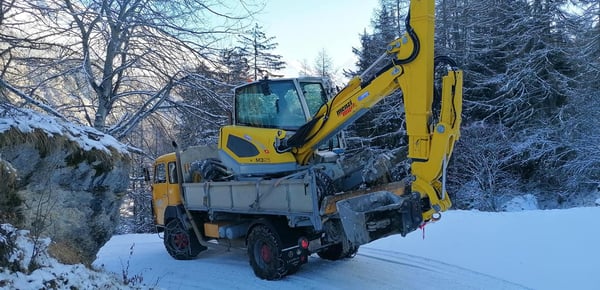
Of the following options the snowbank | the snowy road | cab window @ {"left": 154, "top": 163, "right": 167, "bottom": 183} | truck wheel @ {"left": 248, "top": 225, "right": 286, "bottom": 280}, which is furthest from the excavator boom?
cab window @ {"left": 154, "top": 163, "right": 167, "bottom": 183}

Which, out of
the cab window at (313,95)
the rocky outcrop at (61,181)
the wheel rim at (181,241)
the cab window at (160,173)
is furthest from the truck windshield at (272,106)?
the wheel rim at (181,241)

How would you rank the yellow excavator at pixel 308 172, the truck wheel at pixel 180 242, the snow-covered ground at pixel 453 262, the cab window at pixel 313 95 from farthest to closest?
the truck wheel at pixel 180 242 < the cab window at pixel 313 95 < the snow-covered ground at pixel 453 262 < the yellow excavator at pixel 308 172

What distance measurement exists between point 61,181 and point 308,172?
3.50 metres

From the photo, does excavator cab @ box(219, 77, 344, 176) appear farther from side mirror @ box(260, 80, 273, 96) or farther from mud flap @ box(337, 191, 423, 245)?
mud flap @ box(337, 191, 423, 245)

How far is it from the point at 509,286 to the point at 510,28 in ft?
52.2

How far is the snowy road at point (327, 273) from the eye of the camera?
270 inches

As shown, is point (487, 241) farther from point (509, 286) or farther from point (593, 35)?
point (593, 35)

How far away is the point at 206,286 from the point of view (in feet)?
23.6

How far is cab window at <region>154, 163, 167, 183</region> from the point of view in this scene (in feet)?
33.8

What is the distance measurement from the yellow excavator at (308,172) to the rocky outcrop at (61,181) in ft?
6.13

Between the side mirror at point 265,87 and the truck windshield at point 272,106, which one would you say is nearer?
the truck windshield at point 272,106

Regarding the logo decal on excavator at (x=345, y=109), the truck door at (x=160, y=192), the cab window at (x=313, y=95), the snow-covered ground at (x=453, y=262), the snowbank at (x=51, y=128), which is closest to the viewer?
the snowbank at (x=51, y=128)

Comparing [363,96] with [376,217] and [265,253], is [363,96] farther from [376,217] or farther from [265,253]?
[265,253]

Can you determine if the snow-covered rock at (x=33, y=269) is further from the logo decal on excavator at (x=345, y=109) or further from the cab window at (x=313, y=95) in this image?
the cab window at (x=313, y=95)
